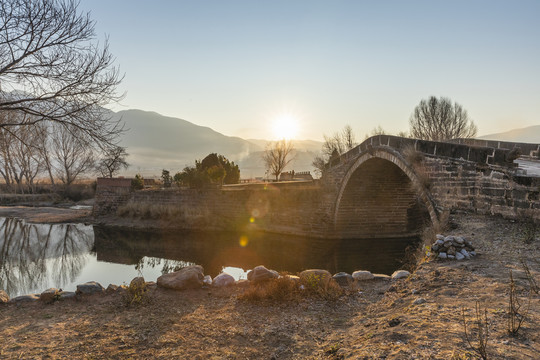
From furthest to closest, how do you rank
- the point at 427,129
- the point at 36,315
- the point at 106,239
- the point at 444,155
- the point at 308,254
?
the point at 427,129, the point at 106,239, the point at 308,254, the point at 444,155, the point at 36,315

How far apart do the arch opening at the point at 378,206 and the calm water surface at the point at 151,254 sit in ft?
2.85

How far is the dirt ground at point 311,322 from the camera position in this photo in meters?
3.17

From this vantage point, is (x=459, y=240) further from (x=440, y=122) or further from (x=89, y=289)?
(x=440, y=122)

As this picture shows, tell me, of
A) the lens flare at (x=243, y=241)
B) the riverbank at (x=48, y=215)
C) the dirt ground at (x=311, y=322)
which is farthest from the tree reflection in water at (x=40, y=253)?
the lens flare at (x=243, y=241)

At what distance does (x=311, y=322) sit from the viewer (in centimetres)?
485

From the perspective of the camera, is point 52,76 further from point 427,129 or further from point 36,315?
point 427,129

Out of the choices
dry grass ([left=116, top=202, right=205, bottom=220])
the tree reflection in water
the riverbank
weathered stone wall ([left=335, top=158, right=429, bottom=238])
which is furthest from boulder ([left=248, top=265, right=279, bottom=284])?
the riverbank

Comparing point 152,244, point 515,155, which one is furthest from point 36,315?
point 152,244

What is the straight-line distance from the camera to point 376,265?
12516 mm

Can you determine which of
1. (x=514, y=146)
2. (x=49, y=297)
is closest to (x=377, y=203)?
(x=514, y=146)

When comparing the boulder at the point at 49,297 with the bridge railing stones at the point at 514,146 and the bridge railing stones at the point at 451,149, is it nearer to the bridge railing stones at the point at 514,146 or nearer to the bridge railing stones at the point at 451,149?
the bridge railing stones at the point at 451,149

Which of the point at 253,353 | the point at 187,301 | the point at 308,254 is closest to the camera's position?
the point at 253,353

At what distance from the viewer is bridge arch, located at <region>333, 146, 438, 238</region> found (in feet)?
52.0

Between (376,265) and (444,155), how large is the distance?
527 cm
